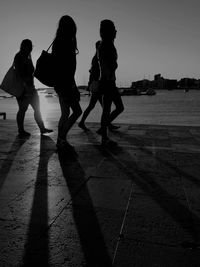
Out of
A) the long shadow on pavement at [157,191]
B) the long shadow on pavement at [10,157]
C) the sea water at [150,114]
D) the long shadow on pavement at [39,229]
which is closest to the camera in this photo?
the long shadow on pavement at [39,229]

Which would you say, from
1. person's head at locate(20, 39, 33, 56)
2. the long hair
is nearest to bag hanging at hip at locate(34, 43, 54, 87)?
the long hair

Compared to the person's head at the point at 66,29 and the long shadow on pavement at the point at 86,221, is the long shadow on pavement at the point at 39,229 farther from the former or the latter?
the person's head at the point at 66,29

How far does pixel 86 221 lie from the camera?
2.02 m

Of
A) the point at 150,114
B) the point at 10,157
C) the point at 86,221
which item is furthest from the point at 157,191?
the point at 150,114

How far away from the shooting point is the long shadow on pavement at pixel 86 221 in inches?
61.8

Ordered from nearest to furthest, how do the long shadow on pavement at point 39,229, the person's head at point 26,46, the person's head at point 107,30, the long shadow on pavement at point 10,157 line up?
1. the long shadow on pavement at point 39,229
2. the long shadow on pavement at point 10,157
3. the person's head at point 107,30
4. the person's head at point 26,46

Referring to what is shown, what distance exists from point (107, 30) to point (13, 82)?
2254 mm

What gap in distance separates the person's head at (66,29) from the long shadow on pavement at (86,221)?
2104 mm

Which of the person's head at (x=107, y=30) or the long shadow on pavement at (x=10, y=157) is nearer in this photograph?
the long shadow on pavement at (x=10, y=157)

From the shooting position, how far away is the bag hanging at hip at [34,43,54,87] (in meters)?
4.39

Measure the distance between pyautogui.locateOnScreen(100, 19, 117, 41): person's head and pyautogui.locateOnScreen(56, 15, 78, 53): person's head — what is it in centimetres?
61

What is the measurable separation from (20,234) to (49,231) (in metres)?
0.17

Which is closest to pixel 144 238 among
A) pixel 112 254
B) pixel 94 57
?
pixel 112 254

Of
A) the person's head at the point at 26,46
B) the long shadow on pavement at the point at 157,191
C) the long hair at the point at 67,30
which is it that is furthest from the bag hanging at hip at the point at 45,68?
the person's head at the point at 26,46
